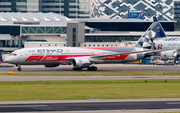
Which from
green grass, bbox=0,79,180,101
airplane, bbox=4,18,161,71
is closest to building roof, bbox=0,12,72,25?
airplane, bbox=4,18,161,71

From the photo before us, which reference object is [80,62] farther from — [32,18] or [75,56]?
[32,18]

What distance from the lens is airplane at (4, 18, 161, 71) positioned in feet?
221

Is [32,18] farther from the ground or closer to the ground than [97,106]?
farther from the ground

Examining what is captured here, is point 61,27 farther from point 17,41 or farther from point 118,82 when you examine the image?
point 118,82

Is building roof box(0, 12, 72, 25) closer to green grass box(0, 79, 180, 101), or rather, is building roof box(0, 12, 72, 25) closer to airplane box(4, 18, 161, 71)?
airplane box(4, 18, 161, 71)

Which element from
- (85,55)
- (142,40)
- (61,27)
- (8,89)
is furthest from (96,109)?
(61,27)

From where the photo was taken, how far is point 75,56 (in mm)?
70625

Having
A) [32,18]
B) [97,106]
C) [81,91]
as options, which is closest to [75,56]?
[81,91]

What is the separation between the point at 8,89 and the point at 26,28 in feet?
289

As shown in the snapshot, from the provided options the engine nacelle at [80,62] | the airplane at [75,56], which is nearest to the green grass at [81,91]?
the engine nacelle at [80,62]

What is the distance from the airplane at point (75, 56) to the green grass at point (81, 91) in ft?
68.7

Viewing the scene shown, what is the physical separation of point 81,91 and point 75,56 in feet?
107

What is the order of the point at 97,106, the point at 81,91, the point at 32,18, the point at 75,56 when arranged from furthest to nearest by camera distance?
1. the point at 32,18
2. the point at 75,56
3. the point at 81,91
4. the point at 97,106

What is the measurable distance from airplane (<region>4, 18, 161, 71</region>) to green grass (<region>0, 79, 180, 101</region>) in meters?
20.9
